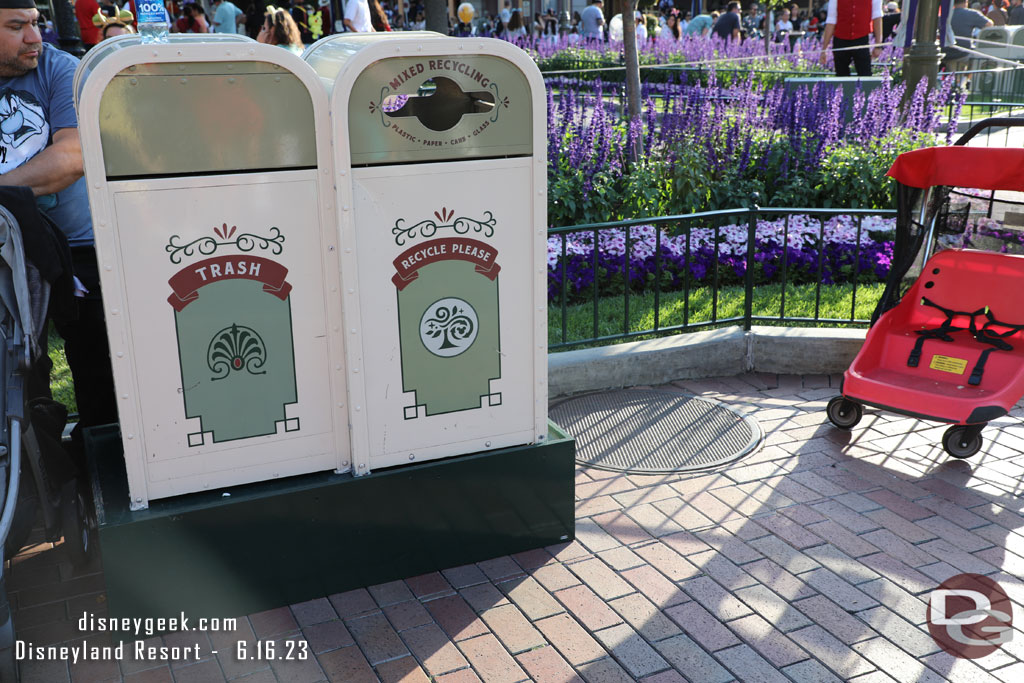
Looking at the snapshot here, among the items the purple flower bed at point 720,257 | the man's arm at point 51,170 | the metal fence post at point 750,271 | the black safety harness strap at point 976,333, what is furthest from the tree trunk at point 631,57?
the man's arm at point 51,170

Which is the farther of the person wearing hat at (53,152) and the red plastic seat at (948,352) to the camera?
the red plastic seat at (948,352)

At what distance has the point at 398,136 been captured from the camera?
3.26 meters

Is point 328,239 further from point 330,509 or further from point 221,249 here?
point 330,509

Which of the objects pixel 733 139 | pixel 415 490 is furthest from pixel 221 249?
pixel 733 139

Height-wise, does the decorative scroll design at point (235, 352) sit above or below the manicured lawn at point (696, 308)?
above

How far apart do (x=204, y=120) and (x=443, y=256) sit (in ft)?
3.13

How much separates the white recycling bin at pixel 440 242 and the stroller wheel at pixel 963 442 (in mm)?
2222

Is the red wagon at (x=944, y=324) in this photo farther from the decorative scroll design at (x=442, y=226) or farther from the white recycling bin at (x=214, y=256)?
the white recycling bin at (x=214, y=256)

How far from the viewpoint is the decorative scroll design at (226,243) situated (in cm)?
Result: 310

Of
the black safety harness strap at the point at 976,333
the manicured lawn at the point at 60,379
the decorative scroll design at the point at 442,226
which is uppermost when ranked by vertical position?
the decorative scroll design at the point at 442,226

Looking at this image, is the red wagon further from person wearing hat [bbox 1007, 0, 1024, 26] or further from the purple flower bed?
person wearing hat [bbox 1007, 0, 1024, 26]

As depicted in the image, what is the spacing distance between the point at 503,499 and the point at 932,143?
571 cm

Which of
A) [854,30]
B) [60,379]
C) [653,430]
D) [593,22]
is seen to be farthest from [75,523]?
[593,22]

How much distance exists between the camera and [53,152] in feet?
12.1
